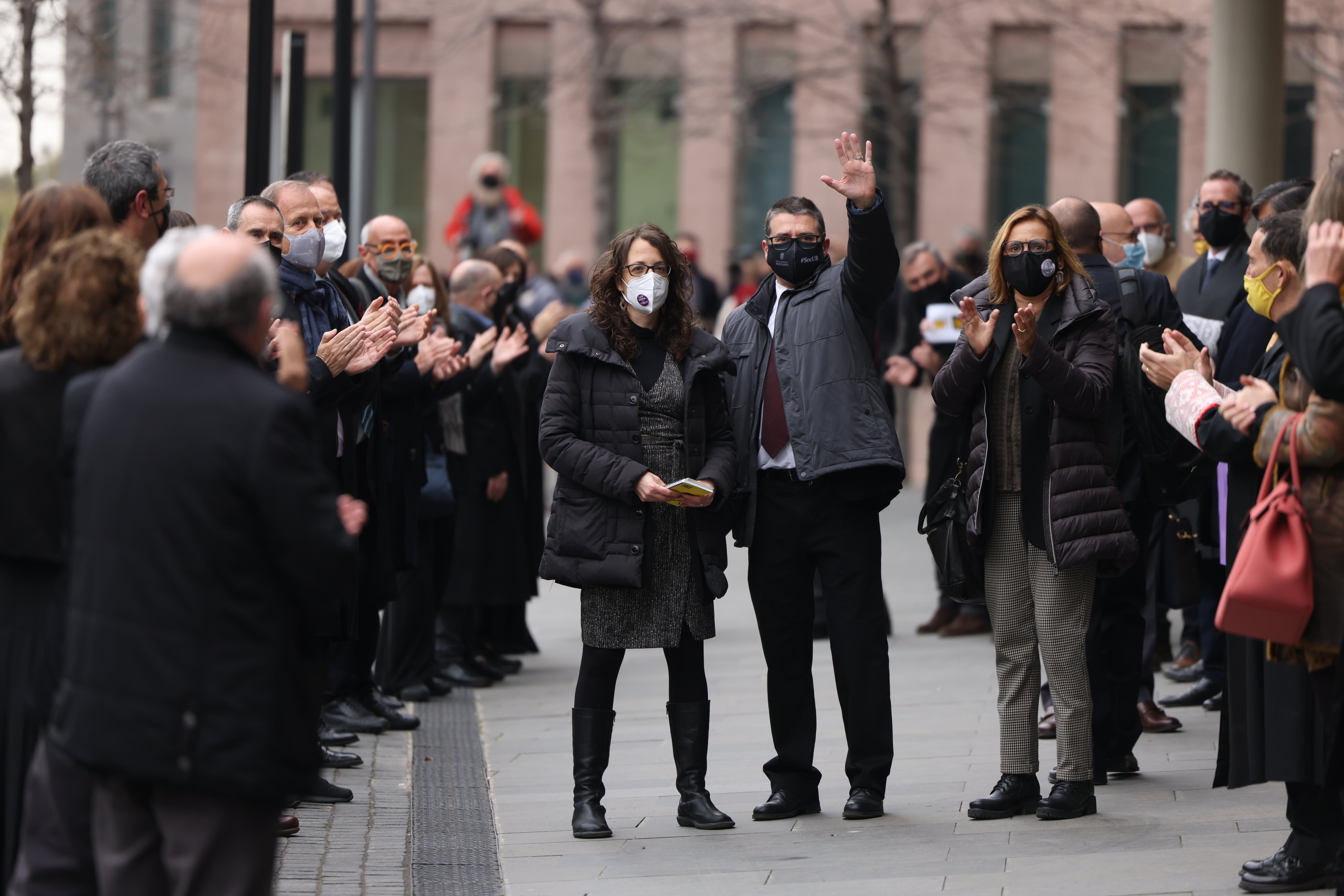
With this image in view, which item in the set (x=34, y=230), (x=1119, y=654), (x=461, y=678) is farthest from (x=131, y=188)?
(x=461, y=678)

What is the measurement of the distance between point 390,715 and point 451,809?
1.51m

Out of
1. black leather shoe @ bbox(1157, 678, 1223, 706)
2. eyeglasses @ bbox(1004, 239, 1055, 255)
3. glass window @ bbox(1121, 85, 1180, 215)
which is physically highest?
glass window @ bbox(1121, 85, 1180, 215)

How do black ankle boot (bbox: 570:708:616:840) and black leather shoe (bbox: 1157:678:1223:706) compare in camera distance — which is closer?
black ankle boot (bbox: 570:708:616:840)

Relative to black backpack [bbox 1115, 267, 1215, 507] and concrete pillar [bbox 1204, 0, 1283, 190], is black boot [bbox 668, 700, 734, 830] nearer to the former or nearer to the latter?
black backpack [bbox 1115, 267, 1215, 507]

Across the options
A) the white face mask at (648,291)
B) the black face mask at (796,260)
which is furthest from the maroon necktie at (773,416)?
the white face mask at (648,291)

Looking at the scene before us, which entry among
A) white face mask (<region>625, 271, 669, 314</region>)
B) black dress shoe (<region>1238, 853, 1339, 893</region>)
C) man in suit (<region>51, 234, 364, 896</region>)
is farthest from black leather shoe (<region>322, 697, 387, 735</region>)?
man in suit (<region>51, 234, 364, 896</region>)

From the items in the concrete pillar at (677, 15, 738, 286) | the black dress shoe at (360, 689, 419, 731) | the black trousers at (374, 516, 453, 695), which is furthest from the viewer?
the concrete pillar at (677, 15, 738, 286)

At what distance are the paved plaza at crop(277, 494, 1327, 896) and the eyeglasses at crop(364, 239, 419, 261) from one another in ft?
7.32

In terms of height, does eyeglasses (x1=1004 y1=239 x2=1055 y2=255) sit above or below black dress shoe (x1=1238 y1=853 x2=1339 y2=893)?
above

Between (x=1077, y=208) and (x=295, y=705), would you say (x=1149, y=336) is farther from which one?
(x=295, y=705)

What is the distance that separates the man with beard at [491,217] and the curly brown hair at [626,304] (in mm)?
11273

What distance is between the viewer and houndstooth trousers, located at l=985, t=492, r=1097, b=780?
21.0ft

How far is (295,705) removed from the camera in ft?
12.7

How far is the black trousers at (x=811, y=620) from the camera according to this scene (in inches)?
258
